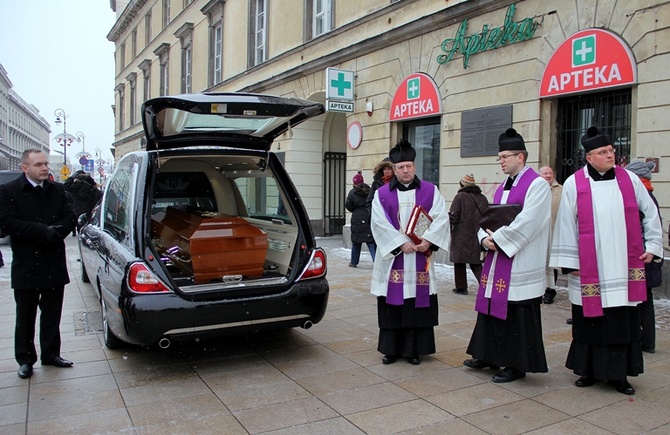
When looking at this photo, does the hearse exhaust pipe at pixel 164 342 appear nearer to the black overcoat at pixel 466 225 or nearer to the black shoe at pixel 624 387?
the black shoe at pixel 624 387

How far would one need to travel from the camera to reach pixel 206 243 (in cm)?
495

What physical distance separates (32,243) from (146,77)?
31.8 meters

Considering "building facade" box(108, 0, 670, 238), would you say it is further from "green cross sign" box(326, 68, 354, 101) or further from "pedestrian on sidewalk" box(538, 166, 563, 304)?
"pedestrian on sidewalk" box(538, 166, 563, 304)

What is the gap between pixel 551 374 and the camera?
455cm

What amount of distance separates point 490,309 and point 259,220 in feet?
9.26

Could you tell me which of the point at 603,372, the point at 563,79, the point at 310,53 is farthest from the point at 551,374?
the point at 310,53

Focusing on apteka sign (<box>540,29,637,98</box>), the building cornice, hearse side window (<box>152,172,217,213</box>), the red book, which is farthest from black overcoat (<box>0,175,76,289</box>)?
the building cornice

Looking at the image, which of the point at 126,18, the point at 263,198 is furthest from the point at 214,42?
the point at 126,18

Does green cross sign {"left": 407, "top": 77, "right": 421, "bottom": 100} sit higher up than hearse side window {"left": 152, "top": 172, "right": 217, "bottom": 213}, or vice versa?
green cross sign {"left": 407, "top": 77, "right": 421, "bottom": 100}

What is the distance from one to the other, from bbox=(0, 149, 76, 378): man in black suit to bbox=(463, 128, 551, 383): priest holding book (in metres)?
3.36

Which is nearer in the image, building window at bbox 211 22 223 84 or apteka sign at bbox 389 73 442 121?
apteka sign at bbox 389 73 442 121

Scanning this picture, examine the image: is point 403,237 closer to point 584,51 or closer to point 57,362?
point 57,362

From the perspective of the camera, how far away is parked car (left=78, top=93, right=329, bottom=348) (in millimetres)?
4391

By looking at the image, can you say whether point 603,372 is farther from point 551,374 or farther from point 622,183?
point 622,183
